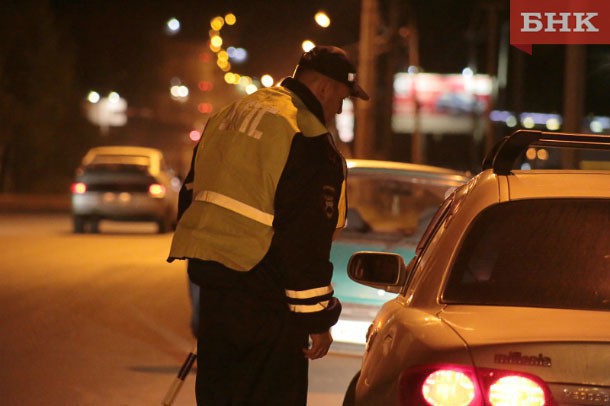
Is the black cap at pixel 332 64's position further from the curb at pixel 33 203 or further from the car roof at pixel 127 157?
the curb at pixel 33 203

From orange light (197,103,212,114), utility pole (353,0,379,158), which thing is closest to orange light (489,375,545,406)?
utility pole (353,0,379,158)

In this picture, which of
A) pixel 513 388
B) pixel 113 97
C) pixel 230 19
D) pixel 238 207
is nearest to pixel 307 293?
pixel 238 207

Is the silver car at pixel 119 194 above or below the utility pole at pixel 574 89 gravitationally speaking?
below

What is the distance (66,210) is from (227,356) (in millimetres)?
34028

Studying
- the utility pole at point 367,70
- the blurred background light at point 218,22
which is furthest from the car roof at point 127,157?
the blurred background light at point 218,22

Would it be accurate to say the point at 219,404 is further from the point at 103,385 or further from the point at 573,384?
the point at 103,385

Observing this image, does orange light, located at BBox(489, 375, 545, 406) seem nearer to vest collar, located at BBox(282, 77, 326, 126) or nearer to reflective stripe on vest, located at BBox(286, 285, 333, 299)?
reflective stripe on vest, located at BBox(286, 285, 333, 299)

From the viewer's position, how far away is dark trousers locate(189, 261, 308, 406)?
4.61 m

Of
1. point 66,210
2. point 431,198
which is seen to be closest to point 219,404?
point 431,198

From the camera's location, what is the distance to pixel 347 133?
247 ft

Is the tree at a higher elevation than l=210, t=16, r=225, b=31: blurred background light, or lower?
lower

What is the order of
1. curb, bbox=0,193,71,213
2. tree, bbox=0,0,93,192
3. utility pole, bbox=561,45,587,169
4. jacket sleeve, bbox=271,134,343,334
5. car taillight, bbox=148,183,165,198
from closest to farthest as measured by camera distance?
jacket sleeve, bbox=271,134,343,334, utility pole, bbox=561,45,587,169, car taillight, bbox=148,183,165,198, curb, bbox=0,193,71,213, tree, bbox=0,0,93,192

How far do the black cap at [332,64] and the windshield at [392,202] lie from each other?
461cm

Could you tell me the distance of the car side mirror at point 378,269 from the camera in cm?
495
